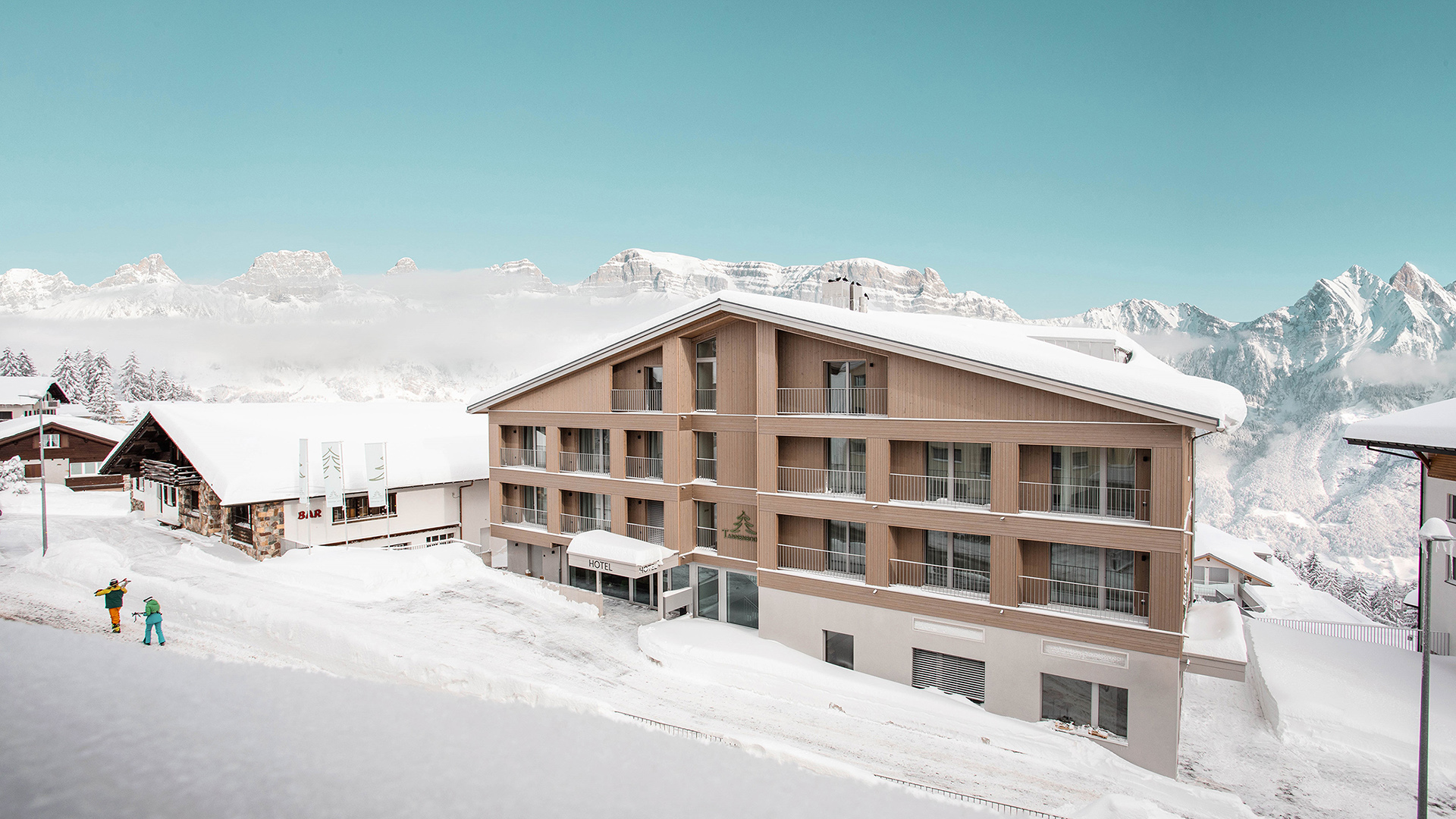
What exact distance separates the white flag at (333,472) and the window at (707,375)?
17141mm

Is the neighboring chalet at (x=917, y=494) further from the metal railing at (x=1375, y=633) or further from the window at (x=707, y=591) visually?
the metal railing at (x=1375, y=633)

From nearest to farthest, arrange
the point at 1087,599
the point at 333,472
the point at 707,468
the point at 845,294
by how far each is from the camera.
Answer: the point at 1087,599, the point at 707,468, the point at 845,294, the point at 333,472

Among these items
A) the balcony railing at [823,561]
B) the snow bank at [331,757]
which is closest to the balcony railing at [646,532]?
the balcony railing at [823,561]

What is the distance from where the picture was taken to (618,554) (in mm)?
24438

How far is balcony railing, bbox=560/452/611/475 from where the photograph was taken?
28372 millimetres

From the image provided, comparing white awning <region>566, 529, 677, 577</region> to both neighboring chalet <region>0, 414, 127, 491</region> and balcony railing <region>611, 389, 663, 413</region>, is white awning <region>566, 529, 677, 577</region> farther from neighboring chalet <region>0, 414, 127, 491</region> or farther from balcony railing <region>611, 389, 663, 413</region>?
neighboring chalet <region>0, 414, 127, 491</region>

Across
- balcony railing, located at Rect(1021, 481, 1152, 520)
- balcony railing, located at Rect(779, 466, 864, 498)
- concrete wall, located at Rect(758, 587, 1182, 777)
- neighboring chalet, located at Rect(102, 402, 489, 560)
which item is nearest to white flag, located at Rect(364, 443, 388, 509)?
neighboring chalet, located at Rect(102, 402, 489, 560)

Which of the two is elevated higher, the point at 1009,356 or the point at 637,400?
the point at 1009,356

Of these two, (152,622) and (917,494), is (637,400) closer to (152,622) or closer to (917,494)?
(917,494)

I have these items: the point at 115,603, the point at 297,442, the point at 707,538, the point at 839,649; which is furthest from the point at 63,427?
the point at 839,649

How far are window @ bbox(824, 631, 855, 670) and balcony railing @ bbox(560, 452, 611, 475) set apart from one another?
11533 mm

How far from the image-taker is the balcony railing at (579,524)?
28.4m

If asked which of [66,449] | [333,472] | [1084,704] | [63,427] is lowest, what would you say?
[1084,704]

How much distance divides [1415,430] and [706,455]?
23.0 m
